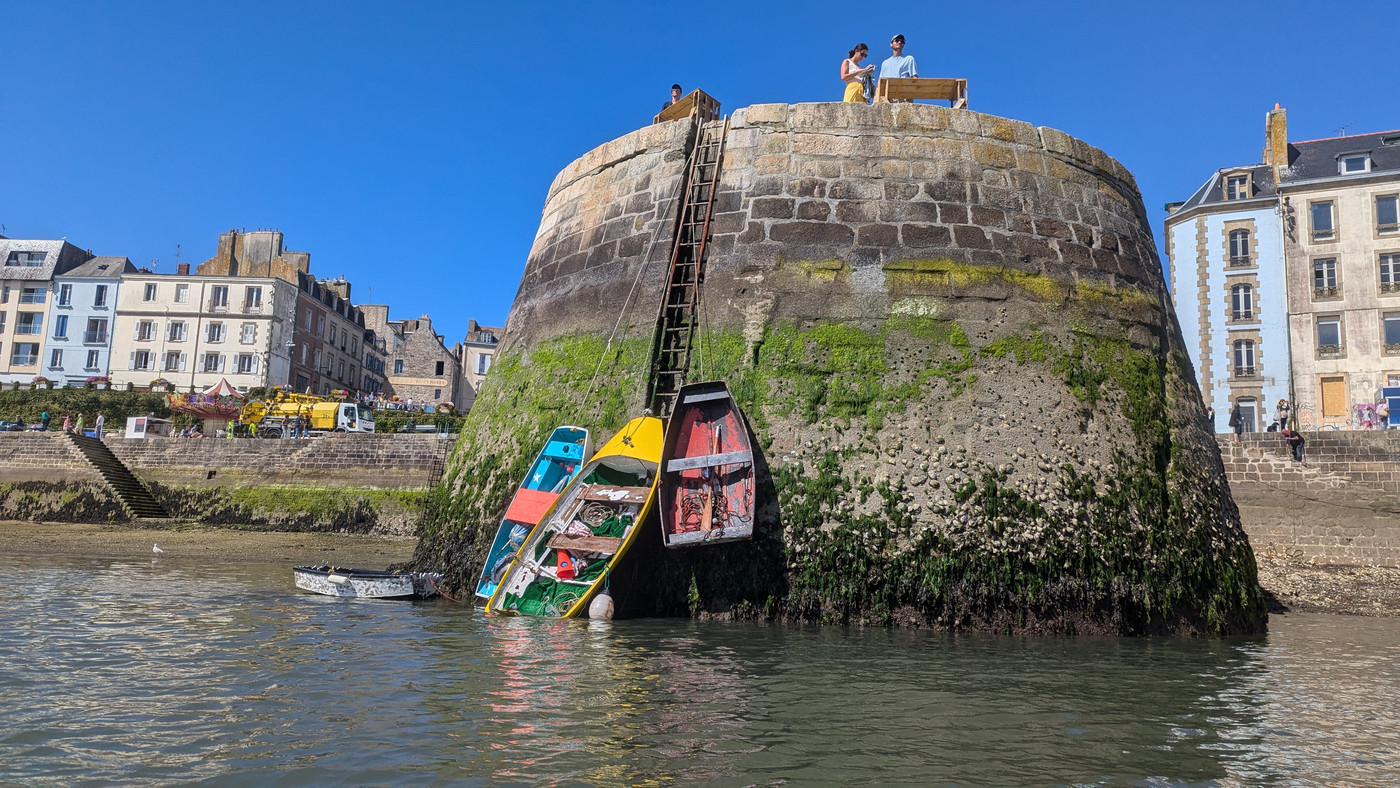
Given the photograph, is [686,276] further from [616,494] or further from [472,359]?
[472,359]

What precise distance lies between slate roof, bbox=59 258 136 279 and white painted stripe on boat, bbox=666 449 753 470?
54535mm

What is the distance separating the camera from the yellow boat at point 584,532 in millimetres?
8430

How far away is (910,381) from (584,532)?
3216mm

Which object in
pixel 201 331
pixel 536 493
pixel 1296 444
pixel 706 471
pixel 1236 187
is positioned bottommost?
pixel 536 493

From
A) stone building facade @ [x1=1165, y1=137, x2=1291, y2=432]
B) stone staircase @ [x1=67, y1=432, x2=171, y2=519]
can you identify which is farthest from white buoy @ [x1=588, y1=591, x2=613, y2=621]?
stone building facade @ [x1=1165, y1=137, x2=1291, y2=432]

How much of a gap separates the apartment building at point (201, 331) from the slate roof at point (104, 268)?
1.65 metres

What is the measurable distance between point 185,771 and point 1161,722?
15.7 feet

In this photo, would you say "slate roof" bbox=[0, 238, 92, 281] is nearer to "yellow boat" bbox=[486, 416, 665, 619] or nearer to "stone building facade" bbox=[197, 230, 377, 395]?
"stone building facade" bbox=[197, 230, 377, 395]

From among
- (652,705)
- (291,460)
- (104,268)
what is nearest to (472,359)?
(104,268)

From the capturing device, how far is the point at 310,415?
113 feet

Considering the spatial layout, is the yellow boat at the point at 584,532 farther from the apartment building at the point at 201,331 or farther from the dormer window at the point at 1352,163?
the apartment building at the point at 201,331

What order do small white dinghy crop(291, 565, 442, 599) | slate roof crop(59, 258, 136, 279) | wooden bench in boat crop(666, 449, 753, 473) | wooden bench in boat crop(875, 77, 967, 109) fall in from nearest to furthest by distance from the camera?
wooden bench in boat crop(666, 449, 753, 473) < small white dinghy crop(291, 565, 442, 599) < wooden bench in boat crop(875, 77, 967, 109) < slate roof crop(59, 258, 136, 279)

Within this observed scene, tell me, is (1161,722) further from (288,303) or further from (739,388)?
(288,303)

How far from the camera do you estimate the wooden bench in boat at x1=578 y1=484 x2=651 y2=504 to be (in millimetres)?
8328
